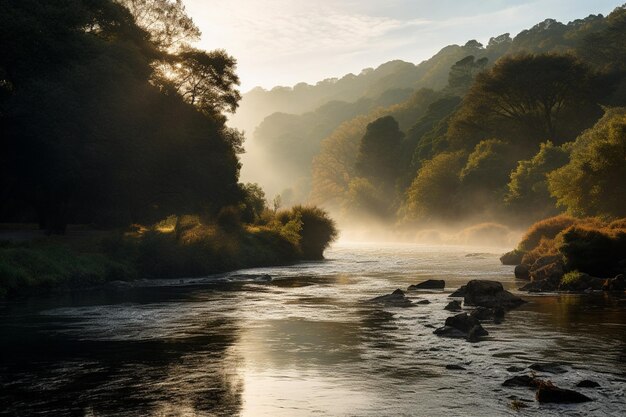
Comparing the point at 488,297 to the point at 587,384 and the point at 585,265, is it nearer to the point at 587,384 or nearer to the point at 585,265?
the point at 585,265

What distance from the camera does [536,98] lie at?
106 metres

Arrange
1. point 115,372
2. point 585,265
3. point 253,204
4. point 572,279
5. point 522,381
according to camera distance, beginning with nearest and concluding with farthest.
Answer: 1. point 522,381
2. point 115,372
3. point 572,279
4. point 585,265
5. point 253,204

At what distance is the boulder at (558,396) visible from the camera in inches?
539

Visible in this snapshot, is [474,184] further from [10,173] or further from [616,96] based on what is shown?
[10,173]

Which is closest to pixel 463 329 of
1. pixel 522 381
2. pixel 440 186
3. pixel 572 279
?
pixel 522 381

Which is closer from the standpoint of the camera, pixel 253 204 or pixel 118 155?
pixel 118 155

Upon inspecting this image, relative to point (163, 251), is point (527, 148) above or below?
above

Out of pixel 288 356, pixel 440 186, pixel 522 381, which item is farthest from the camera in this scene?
pixel 440 186

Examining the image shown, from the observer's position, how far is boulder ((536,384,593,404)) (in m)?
13.7

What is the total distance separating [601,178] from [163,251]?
124 ft

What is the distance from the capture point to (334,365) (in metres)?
18.0

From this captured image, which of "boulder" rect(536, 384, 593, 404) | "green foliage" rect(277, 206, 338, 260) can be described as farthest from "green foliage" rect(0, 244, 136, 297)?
"green foliage" rect(277, 206, 338, 260)

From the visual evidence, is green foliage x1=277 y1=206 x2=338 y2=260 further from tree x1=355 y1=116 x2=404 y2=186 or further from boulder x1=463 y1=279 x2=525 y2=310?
tree x1=355 y1=116 x2=404 y2=186

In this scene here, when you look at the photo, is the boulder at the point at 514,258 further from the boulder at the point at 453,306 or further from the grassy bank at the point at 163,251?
the boulder at the point at 453,306
